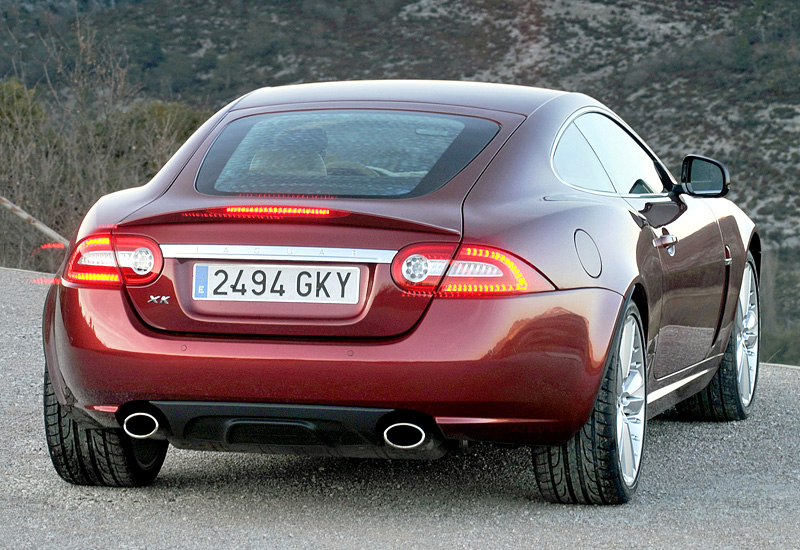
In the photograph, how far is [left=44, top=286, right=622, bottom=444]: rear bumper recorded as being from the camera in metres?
3.68

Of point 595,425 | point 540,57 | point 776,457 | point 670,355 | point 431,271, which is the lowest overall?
point 540,57

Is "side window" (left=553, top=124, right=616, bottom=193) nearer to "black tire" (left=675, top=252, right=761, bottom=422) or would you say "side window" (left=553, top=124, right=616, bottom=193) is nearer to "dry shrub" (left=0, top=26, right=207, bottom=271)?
"black tire" (left=675, top=252, right=761, bottom=422)

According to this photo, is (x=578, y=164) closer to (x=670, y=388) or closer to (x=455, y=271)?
(x=455, y=271)

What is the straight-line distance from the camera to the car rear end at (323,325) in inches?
145

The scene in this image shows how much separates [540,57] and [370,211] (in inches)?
2553

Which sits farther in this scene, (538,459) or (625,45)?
(625,45)

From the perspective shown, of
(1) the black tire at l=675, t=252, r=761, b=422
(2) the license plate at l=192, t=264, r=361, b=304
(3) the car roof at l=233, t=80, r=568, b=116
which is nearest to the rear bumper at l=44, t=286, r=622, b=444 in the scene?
(2) the license plate at l=192, t=264, r=361, b=304

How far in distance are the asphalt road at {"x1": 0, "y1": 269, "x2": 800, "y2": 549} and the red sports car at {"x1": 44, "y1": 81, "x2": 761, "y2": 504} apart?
0.21 m

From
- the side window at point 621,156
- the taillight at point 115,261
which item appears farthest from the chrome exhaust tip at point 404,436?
the side window at point 621,156

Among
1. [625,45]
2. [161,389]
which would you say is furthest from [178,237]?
[625,45]

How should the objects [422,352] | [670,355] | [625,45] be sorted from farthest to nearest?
1. [625,45]
2. [670,355]
3. [422,352]

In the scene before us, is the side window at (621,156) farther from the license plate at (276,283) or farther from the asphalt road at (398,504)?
the license plate at (276,283)

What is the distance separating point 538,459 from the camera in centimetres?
427

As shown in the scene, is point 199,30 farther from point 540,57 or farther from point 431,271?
point 431,271
